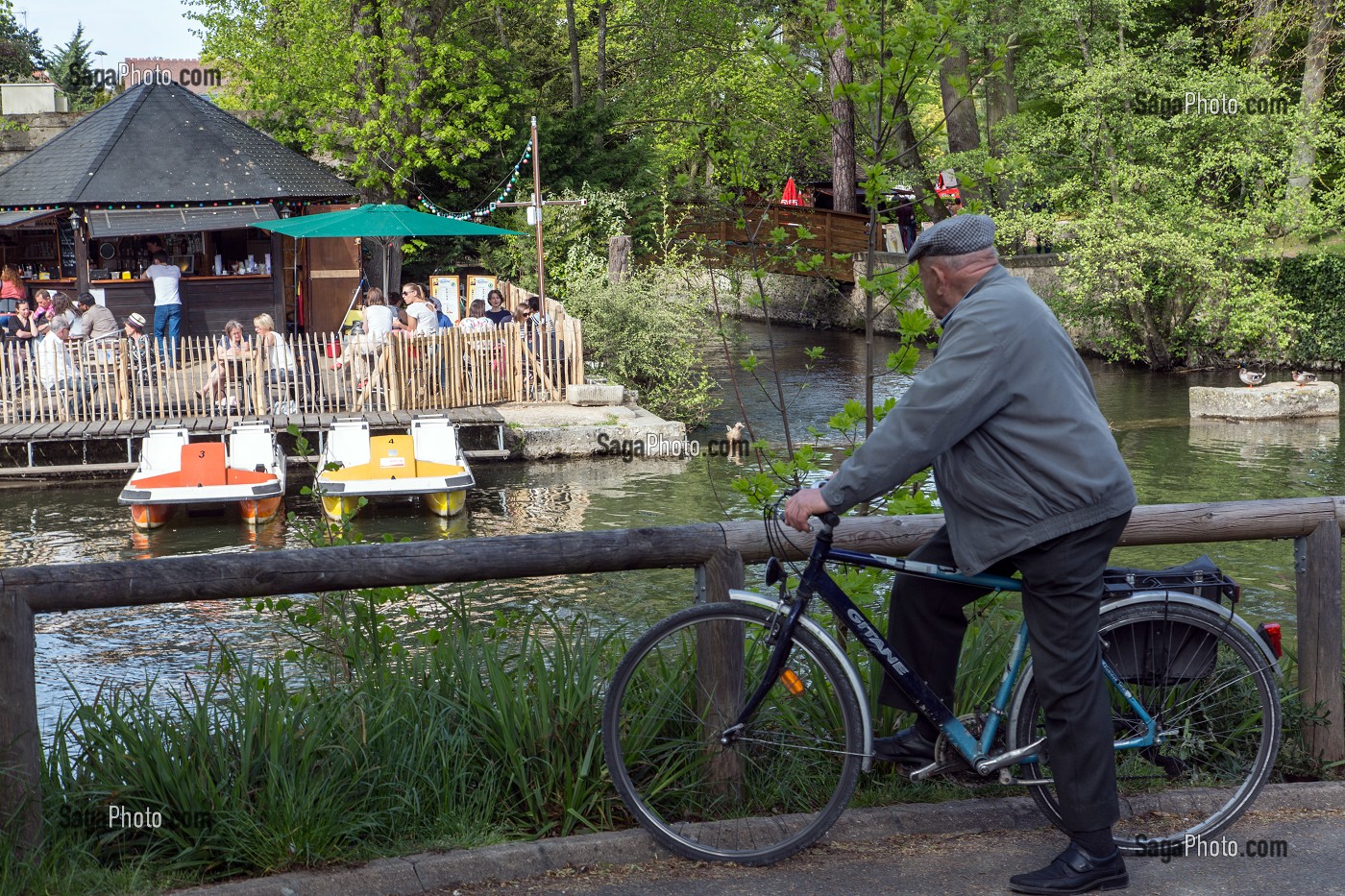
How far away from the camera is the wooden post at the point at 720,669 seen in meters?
4.09

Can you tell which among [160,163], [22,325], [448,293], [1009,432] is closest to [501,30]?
[448,293]

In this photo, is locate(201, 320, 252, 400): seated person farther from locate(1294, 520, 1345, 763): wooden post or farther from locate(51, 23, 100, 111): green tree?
locate(51, 23, 100, 111): green tree

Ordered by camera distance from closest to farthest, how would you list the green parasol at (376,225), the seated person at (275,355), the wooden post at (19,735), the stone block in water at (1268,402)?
the wooden post at (19,735) → the seated person at (275,355) → the green parasol at (376,225) → the stone block in water at (1268,402)

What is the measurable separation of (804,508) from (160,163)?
24041 mm

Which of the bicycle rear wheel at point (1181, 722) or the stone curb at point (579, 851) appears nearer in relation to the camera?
the stone curb at point (579, 851)

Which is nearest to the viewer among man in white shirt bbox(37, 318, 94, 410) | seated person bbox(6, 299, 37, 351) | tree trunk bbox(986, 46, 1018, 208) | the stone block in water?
man in white shirt bbox(37, 318, 94, 410)

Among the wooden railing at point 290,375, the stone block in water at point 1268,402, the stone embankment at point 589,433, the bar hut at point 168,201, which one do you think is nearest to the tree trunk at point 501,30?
the bar hut at point 168,201

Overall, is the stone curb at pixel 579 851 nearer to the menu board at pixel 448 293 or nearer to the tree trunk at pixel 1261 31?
the menu board at pixel 448 293

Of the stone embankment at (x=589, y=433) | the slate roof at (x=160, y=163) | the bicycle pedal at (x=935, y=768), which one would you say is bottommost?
the stone embankment at (x=589, y=433)

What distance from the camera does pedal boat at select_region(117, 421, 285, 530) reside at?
14.8 m

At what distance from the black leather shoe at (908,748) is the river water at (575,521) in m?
1.36

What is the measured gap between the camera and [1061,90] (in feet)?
95.6

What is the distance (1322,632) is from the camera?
14.9ft

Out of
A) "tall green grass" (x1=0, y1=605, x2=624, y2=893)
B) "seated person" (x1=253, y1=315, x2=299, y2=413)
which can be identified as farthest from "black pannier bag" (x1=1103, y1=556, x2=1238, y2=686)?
"seated person" (x1=253, y1=315, x2=299, y2=413)
